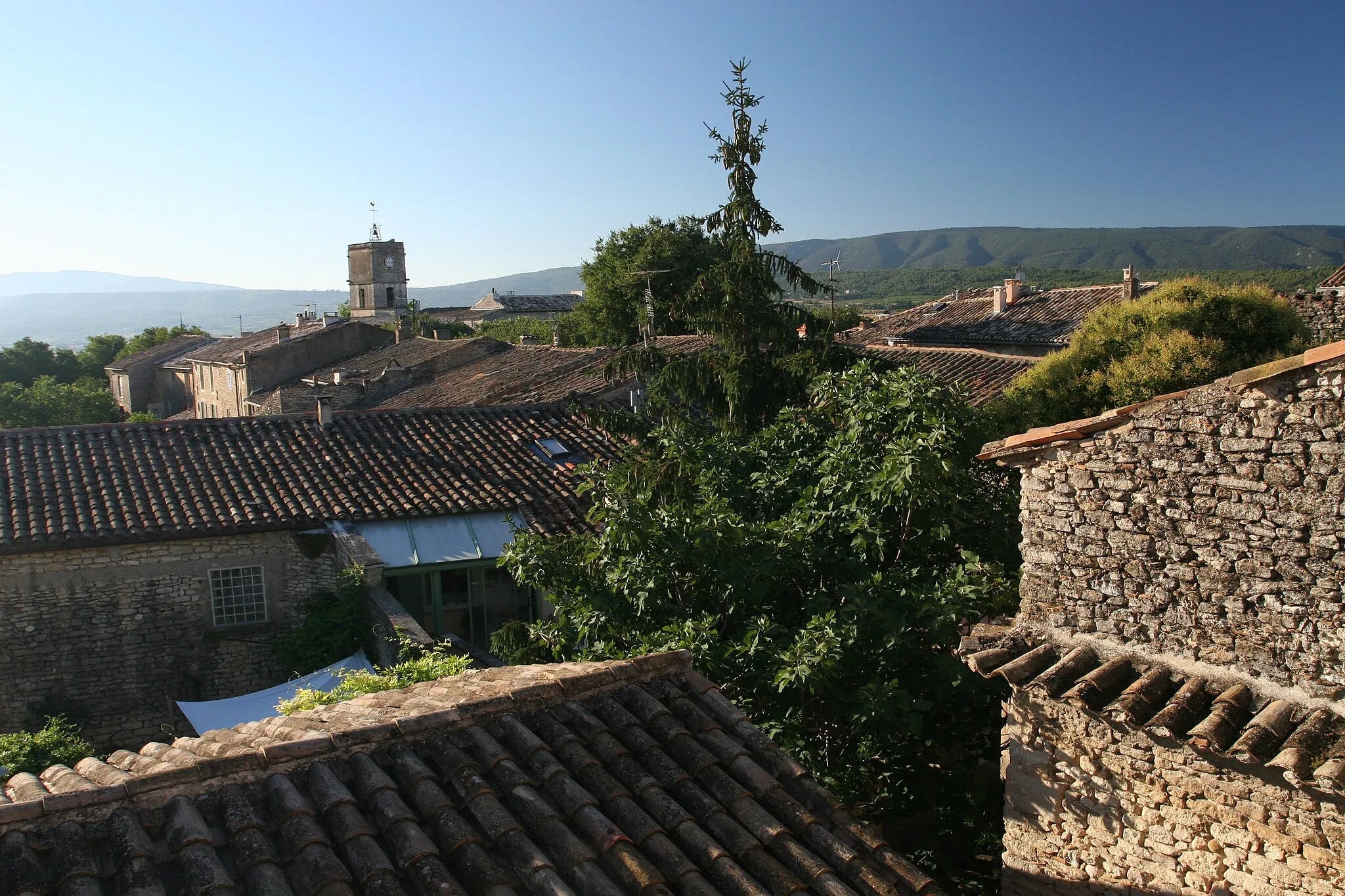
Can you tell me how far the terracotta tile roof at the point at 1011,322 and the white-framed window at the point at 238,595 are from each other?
22.2 meters

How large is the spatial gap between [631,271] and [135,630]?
33635 millimetres

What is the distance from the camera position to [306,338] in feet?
133

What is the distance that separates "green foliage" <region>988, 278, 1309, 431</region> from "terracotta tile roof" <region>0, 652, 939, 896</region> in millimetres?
6635

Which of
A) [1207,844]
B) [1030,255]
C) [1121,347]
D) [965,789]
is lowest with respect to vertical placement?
[965,789]

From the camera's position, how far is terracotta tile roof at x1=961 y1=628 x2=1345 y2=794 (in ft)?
18.0

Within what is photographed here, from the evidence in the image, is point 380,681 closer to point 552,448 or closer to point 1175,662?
point 1175,662

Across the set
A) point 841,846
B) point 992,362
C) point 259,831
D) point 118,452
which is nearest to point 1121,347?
point 841,846

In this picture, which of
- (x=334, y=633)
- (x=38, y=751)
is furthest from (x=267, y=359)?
(x=38, y=751)

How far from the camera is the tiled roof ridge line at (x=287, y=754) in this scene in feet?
14.6

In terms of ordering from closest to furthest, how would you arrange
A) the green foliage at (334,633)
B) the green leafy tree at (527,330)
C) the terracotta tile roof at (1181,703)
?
1. the terracotta tile roof at (1181,703)
2. the green foliage at (334,633)
3. the green leafy tree at (527,330)

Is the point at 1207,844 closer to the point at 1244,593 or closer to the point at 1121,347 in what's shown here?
the point at 1244,593

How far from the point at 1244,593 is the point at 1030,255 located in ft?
574

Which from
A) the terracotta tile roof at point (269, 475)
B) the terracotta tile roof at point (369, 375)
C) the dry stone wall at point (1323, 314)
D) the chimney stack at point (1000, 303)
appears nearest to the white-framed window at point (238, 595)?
the terracotta tile roof at point (269, 475)

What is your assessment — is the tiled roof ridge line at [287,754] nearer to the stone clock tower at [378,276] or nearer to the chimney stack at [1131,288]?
the chimney stack at [1131,288]
